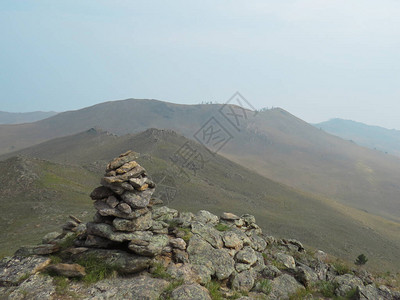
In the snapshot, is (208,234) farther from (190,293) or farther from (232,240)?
(190,293)

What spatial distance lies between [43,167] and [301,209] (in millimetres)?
51575

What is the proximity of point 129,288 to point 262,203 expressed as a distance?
167ft

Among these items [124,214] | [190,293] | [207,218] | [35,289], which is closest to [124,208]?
[124,214]

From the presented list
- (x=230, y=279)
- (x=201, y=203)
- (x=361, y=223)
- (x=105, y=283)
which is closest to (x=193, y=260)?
(x=230, y=279)

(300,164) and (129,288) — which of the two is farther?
(300,164)

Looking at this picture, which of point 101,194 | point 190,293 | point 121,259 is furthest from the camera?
point 101,194

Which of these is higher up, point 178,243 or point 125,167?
point 125,167

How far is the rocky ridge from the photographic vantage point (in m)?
9.57

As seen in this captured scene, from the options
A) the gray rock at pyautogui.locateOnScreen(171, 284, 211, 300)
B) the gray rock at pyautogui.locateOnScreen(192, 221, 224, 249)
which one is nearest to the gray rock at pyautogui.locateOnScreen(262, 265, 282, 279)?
the gray rock at pyautogui.locateOnScreen(192, 221, 224, 249)

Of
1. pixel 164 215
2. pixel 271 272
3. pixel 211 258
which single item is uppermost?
pixel 164 215

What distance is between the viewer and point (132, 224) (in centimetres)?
1139

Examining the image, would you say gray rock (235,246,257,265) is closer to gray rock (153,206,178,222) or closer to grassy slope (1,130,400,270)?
gray rock (153,206,178,222)

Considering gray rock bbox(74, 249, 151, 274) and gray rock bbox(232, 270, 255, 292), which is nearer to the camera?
gray rock bbox(74, 249, 151, 274)

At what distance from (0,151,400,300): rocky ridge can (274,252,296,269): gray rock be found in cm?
7
